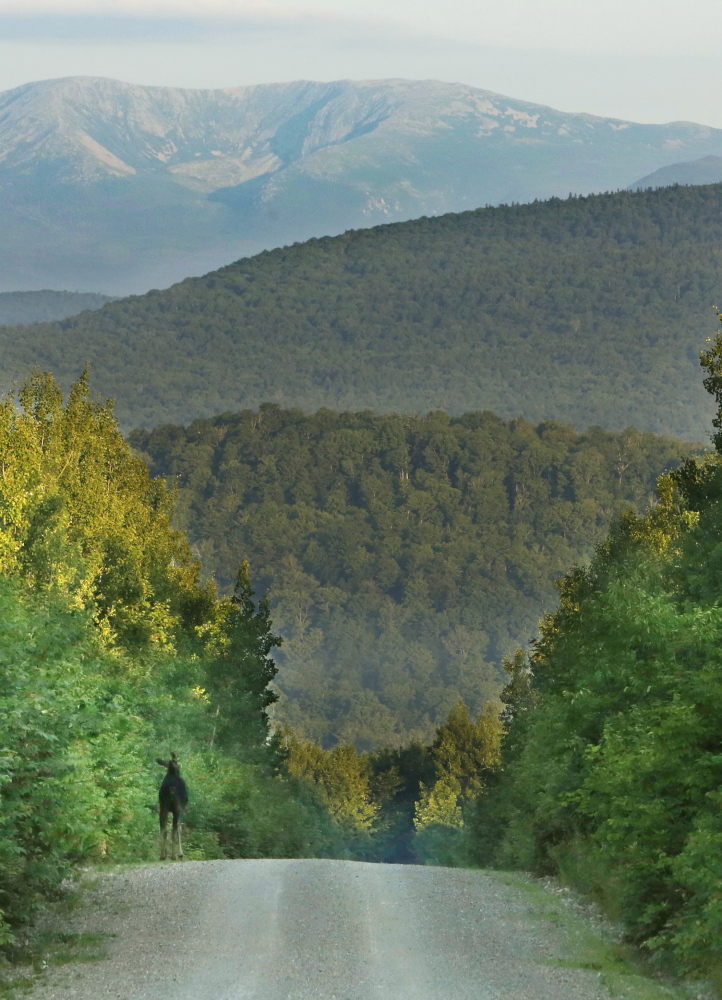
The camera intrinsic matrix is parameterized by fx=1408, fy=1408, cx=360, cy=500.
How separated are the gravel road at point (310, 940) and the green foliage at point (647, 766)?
0.99 meters

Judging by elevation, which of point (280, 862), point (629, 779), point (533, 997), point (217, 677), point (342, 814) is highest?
point (629, 779)

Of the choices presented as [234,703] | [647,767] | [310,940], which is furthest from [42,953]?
[234,703]

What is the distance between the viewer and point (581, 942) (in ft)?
47.8

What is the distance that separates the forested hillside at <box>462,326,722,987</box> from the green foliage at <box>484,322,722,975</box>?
19 mm

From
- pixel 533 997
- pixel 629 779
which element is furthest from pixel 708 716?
pixel 533 997

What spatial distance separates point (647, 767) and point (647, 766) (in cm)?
1

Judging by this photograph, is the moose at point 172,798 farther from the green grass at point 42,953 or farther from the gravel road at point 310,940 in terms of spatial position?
the green grass at point 42,953

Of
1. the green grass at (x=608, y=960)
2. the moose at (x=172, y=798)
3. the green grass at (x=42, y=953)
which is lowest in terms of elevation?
the moose at (x=172, y=798)

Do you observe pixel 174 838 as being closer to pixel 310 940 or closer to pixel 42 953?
pixel 310 940

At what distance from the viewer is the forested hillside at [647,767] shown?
485 inches

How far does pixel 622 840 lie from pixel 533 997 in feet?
9.23

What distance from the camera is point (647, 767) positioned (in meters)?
12.9

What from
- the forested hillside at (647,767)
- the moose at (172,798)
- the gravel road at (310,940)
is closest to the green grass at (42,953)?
the gravel road at (310,940)

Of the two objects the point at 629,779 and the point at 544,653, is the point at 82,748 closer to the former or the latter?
the point at 629,779
